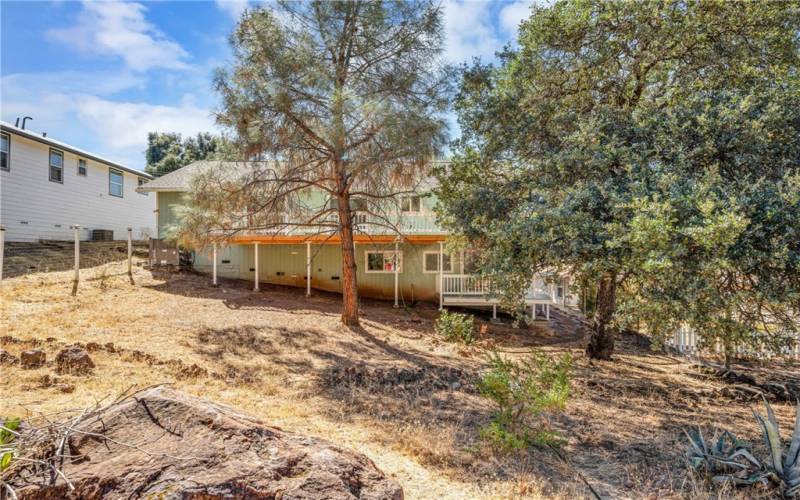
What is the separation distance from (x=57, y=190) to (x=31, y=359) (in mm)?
14131

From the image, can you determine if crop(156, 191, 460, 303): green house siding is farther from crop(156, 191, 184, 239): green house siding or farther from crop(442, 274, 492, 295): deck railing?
crop(442, 274, 492, 295): deck railing

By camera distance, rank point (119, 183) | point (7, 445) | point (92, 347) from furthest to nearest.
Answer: point (119, 183) → point (92, 347) → point (7, 445)

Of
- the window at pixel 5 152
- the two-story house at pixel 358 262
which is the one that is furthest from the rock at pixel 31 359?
the window at pixel 5 152

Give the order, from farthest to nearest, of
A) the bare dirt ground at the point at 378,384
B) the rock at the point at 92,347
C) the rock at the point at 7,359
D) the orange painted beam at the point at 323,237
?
the orange painted beam at the point at 323,237 < the rock at the point at 92,347 < the rock at the point at 7,359 < the bare dirt ground at the point at 378,384

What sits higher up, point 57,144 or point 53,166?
point 57,144

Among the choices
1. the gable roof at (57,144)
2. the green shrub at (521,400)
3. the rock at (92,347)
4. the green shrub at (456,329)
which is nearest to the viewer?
the green shrub at (521,400)

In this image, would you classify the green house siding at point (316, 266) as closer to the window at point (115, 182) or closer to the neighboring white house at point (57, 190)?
the neighboring white house at point (57, 190)

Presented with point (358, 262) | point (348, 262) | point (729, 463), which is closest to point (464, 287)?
point (358, 262)

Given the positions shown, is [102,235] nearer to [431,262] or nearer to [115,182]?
[115,182]

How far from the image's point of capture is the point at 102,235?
1895cm

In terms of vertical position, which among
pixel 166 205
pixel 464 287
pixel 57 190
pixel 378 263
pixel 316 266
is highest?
pixel 57 190

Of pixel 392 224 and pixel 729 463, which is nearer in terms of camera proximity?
pixel 729 463

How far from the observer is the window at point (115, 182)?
64.5 ft

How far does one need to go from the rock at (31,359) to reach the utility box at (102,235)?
49.0 ft
